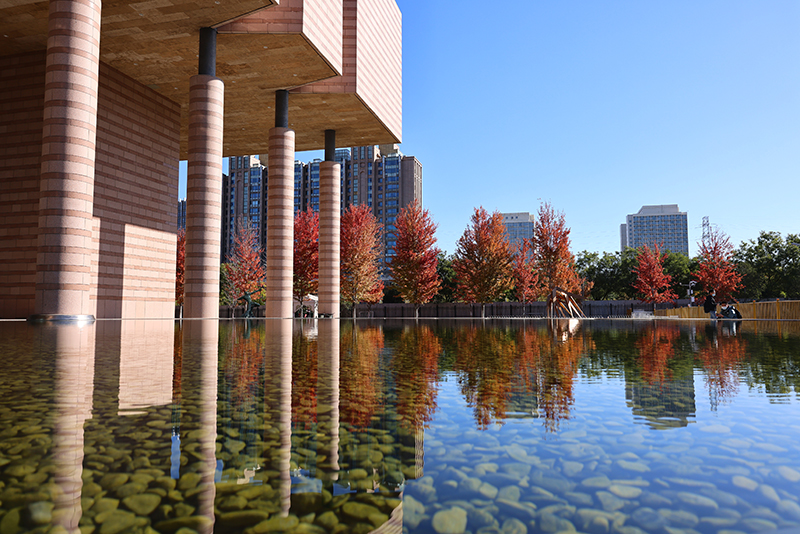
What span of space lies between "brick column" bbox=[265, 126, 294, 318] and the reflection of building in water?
21414mm

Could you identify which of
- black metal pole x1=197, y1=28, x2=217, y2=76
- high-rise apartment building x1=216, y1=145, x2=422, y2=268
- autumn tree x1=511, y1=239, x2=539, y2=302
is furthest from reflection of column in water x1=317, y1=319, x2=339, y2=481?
high-rise apartment building x1=216, y1=145, x2=422, y2=268

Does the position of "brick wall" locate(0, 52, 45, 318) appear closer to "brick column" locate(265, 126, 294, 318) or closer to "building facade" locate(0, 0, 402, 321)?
"building facade" locate(0, 0, 402, 321)

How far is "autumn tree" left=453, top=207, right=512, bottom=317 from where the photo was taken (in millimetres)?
39406

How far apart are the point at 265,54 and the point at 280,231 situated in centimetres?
767

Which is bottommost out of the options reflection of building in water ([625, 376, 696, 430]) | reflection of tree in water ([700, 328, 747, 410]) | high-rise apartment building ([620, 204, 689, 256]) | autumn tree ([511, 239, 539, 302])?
reflection of tree in water ([700, 328, 747, 410])

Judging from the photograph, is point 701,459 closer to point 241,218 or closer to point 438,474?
point 438,474

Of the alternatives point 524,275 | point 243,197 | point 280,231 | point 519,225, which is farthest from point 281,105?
point 519,225

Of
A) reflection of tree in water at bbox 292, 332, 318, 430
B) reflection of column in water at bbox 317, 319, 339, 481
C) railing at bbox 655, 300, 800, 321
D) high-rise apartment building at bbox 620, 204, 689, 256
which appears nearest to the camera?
reflection of column in water at bbox 317, 319, 339, 481

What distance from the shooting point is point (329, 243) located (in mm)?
28562

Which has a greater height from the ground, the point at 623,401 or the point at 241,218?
the point at 241,218

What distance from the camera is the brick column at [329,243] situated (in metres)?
28.5

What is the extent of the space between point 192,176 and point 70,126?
5.11m

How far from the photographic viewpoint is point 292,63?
20.5 m

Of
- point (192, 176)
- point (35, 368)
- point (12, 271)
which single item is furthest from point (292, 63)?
point (35, 368)
